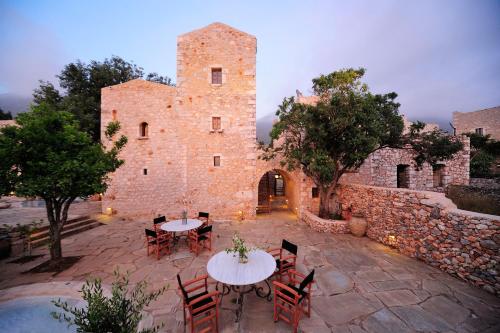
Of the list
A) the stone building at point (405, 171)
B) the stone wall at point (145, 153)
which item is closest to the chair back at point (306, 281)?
the stone wall at point (145, 153)

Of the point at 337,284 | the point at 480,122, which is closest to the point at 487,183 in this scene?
the point at 480,122

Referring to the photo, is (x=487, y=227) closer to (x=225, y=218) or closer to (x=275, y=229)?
(x=275, y=229)

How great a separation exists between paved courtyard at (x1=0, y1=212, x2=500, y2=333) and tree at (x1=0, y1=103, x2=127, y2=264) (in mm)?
2118

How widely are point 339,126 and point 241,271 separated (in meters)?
6.20

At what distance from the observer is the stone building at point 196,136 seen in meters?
9.84

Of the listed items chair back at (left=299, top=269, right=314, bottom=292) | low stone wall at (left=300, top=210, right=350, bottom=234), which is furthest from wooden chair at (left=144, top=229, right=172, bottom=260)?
low stone wall at (left=300, top=210, right=350, bottom=234)

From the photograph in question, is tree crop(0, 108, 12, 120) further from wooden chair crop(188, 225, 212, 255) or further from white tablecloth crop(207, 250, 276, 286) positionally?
white tablecloth crop(207, 250, 276, 286)

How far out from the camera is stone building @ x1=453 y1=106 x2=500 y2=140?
2011cm

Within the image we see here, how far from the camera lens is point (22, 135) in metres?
4.20

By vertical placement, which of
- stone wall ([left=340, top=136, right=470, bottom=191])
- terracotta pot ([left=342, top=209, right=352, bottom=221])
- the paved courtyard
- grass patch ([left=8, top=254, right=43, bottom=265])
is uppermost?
stone wall ([left=340, top=136, right=470, bottom=191])

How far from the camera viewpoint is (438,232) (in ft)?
16.7

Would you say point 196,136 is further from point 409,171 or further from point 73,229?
point 409,171

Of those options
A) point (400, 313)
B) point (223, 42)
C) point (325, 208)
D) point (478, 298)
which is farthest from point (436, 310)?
point (223, 42)

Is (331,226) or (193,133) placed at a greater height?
(193,133)
